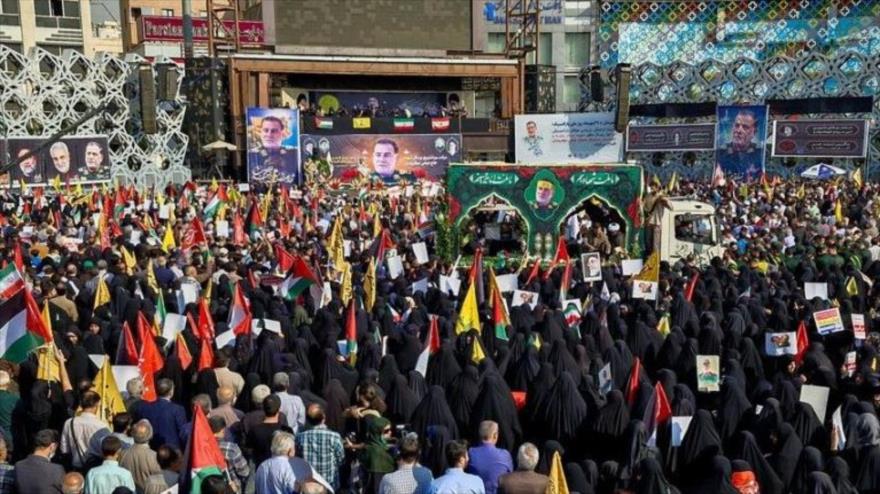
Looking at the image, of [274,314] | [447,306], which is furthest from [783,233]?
[274,314]

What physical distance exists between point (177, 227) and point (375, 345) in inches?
392

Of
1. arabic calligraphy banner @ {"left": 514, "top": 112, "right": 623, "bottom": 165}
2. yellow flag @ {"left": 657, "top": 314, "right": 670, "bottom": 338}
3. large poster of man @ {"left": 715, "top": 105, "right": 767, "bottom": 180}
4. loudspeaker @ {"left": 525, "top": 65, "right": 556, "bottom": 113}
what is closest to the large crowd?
yellow flag @ {"left": 657, "top": 314, "right": 670, "bottom": 338}

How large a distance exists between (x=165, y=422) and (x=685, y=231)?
12589 millimetres

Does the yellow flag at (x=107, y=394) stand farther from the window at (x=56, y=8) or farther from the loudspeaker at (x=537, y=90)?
the window at (x=56, y=8)

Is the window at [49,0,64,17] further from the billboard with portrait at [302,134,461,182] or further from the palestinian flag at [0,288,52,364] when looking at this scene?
the palestinian flag at [0,288,52,364]

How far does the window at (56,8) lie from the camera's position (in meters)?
47.1

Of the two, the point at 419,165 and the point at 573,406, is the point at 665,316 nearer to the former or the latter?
the point at 573,406

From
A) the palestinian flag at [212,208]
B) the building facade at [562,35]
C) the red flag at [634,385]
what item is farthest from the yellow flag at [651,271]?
the building facade at [562,35]

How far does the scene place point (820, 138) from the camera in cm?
3447

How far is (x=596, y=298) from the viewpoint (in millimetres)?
12688

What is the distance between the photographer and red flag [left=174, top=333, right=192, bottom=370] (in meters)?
9.61

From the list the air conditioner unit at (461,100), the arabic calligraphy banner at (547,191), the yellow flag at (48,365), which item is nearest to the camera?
the yellow flag at (48,365)

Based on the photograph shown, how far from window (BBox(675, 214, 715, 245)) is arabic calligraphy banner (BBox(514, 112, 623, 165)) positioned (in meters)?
16.2

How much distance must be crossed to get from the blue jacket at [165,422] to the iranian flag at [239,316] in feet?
10.2
